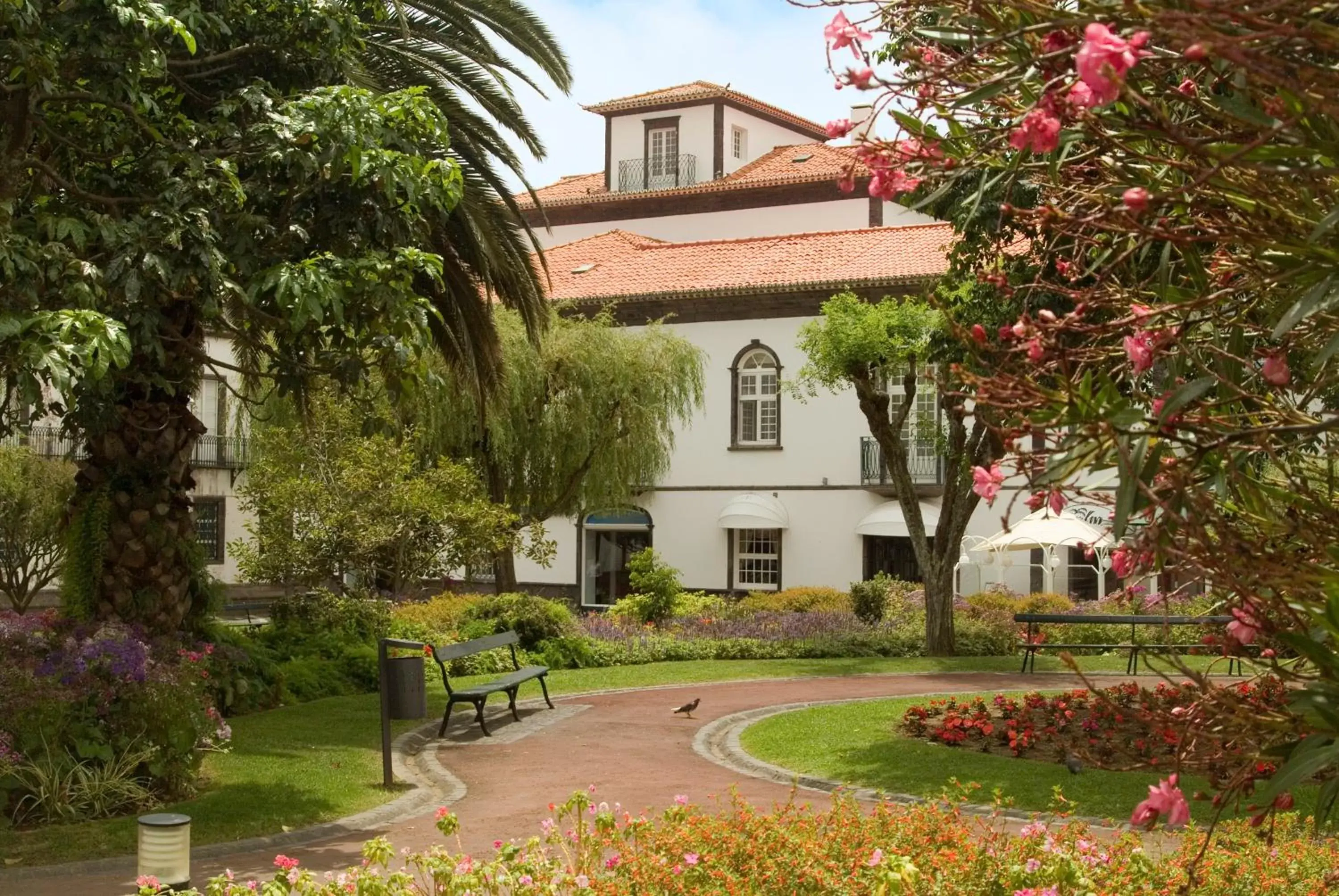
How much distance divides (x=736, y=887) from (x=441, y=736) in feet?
30.0

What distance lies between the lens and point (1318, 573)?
9.21 ft

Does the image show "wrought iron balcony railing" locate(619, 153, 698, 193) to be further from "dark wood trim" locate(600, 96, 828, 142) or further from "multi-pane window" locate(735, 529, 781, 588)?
"multi-pane window" locate(735, 529, 781, 588)

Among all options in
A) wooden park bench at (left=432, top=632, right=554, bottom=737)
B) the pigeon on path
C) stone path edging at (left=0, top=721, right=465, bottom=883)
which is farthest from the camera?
the pigeon on path

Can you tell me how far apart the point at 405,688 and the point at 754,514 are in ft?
80.7

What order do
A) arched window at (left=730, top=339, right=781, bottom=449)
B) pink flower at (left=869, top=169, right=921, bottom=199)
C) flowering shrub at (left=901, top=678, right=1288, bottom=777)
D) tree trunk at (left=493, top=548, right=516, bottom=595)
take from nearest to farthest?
pink flower at (left=869, top=169, right=921, bottom=199), flowering shrub at (left=901, top=678, right=1288, bottom=777), tree trunk at (left=493, top=548, right=516, bottom=595), arched window at (left=730, top=339, right=781, bottom=449)

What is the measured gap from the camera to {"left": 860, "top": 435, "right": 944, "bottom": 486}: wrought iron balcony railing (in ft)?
118

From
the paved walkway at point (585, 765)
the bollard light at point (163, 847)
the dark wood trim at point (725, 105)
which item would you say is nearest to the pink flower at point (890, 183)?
the bollard light at point (163, 847)

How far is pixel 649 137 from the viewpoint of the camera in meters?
49.9

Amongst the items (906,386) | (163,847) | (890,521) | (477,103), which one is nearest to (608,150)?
(890,521)

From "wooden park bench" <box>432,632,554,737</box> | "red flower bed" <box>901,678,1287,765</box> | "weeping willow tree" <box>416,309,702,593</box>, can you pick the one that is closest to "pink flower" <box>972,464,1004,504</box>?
"red flower bed" <box>901,678,1287,765</box>

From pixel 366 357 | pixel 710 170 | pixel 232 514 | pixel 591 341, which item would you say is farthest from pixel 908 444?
pixel 366 357

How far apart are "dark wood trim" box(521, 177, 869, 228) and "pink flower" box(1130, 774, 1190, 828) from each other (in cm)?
4156

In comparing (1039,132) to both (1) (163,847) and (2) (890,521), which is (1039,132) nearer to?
(1) (163,847)

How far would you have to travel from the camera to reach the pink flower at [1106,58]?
216cm
